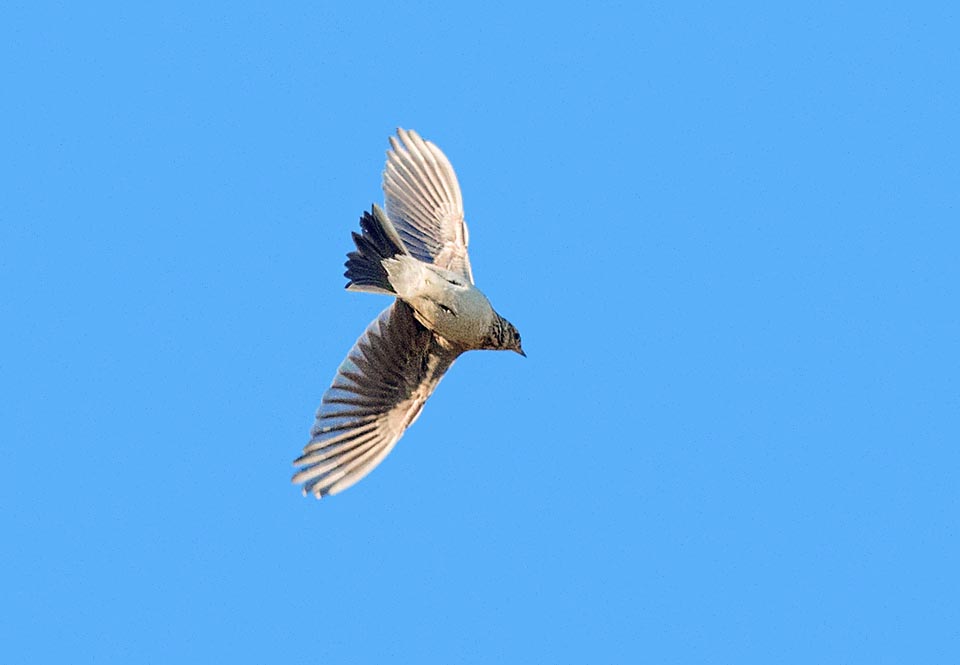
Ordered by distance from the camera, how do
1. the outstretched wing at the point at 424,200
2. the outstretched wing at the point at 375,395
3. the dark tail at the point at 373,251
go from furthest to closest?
the outstretched wing at the point at 424,200, the outstretched wing at the point at 375,395, the dark tail at the point at 373,251

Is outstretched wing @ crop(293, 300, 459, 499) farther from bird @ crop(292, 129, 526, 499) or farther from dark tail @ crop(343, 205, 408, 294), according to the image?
dark tail @ crop(343, 205, 408, 294)

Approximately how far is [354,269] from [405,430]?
108 centimetres

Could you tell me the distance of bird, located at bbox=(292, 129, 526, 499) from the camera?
9.48 meters

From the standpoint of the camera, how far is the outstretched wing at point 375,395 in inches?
386

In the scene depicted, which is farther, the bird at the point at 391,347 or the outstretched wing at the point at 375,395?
the outstretched wing at the point at 375,395

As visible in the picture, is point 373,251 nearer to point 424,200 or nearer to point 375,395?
point 375,395

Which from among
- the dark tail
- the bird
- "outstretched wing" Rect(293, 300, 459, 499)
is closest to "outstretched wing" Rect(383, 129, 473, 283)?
the bird

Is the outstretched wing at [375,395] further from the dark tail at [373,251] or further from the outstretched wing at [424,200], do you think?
the outstretched wing at [424,200]

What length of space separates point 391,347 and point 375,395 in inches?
11.9

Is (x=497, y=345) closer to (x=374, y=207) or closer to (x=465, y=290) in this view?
(x=465, y=290)

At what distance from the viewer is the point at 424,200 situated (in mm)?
10625

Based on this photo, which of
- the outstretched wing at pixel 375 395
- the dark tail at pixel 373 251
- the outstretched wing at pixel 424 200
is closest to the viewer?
the dark tail at pixel 373 251

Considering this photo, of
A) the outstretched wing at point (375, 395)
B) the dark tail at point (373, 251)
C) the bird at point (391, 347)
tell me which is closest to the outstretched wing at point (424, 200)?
the bird at point (391, 347)

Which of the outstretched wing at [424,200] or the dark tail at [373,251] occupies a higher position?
the outstretched wing at [424,200]
